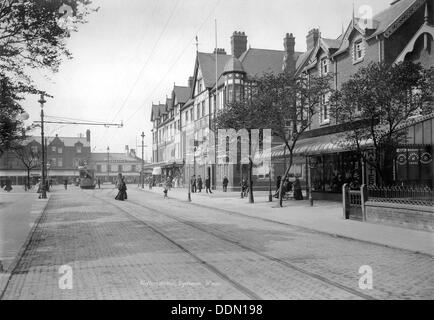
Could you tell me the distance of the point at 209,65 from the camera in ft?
156

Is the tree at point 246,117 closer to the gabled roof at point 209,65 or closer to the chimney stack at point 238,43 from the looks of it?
the gabled roof at point 209,65

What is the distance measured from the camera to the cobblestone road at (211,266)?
6113 millimetres

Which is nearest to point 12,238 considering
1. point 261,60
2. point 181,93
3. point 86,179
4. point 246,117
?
point 246,117

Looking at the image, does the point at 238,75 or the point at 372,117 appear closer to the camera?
the point at 372,117

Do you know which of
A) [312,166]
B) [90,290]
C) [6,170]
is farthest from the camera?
[6,170]

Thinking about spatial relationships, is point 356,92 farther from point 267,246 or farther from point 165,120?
point 165,120

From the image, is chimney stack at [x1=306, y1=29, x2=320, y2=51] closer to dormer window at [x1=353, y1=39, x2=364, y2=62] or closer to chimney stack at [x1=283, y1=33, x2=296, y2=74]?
chimney stack at [x1=283, y1=33, x2=296, y2=74]

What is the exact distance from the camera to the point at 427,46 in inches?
803

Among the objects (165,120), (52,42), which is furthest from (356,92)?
(165,120)

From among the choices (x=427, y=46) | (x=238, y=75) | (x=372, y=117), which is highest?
(x=238, y=75)

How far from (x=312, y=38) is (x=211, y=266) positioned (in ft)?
125

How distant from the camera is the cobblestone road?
6113 millimetres

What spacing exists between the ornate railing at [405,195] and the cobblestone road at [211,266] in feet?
10.4
